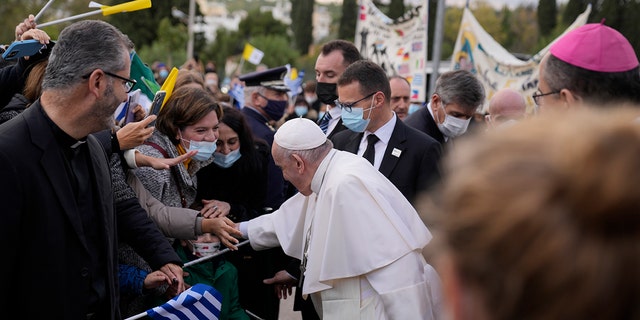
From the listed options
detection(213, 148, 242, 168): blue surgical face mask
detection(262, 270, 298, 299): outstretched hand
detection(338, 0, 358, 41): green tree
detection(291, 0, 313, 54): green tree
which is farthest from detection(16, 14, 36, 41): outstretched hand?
detection(291, 0, 313, 54): green tree

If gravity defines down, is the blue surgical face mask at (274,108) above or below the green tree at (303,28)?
above

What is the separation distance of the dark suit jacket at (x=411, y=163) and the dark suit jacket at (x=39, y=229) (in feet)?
7.35

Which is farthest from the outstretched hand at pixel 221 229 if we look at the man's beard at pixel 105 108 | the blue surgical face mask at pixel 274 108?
the blue surgical face mask at pixel 274 108

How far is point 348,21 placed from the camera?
209 ft

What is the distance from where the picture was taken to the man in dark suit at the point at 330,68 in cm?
581

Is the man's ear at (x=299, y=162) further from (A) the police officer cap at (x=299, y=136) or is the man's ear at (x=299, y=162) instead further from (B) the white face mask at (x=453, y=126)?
(B) the white face mask at (x=453, y=126)

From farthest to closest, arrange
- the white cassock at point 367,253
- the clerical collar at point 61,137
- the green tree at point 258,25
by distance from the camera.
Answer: the green tree at point 258,25
the white cassock at point 367,253
the clerical collar at point 61,137

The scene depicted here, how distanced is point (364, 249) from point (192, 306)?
1.02 m

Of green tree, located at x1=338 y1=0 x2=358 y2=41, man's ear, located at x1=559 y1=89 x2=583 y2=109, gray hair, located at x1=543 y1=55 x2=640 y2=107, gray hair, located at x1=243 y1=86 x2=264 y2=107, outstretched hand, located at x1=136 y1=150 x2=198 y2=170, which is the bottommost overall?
green tree, located at x1=338 y1=0 x2=358 y2=41

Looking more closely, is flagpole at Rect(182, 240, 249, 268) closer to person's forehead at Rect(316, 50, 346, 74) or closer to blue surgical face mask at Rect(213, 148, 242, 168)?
blue surgical face mask at Rect(213, 148, 242, 168)

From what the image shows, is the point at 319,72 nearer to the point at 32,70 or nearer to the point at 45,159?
the point at 32,70

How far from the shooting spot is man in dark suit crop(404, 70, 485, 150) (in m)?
5.79

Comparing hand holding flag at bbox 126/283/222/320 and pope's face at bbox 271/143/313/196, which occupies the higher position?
pope's face at bbox 271/143/313/196

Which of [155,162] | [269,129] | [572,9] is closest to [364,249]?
[155,162]
